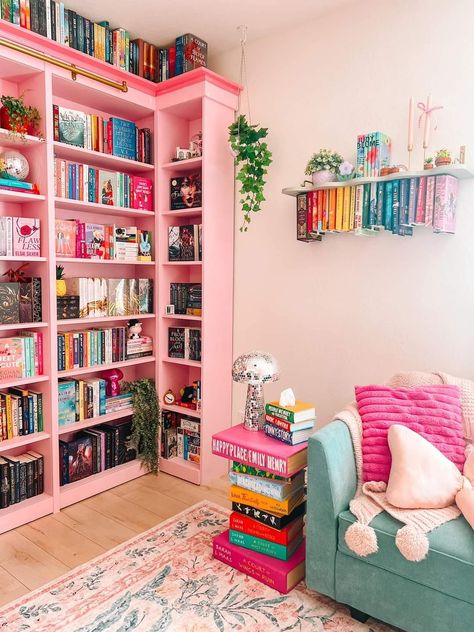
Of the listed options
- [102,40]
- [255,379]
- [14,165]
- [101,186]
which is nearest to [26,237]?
[14,165]

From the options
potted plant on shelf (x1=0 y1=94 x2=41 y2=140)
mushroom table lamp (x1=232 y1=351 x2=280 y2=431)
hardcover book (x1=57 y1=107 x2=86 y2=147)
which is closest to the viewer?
mushroom table lamp (x1=232 y1=351 x2=280 y2=431)

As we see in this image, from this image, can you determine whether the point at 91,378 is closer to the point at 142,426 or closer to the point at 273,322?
the point at 142,426

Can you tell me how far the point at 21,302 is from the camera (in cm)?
253

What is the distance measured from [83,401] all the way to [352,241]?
1.79 m

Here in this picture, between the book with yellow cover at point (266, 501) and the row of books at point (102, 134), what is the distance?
206 cm

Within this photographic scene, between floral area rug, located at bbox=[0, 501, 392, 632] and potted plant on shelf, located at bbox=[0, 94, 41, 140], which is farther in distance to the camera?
potted plant on shelf, located at bbox=[0, 94, 41, 140]

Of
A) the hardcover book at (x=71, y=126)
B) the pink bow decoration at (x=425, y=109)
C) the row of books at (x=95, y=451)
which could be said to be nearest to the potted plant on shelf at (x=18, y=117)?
the hardcover book at (x=71, y=126)

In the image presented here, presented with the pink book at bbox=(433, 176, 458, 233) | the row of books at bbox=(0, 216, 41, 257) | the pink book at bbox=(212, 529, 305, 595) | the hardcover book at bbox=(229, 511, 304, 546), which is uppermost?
the pink book at bbox=(433, 176, 458, 233)

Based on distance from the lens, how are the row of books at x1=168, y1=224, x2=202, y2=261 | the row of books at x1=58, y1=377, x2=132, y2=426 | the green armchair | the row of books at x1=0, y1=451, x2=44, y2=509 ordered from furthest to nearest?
the row of books at x1=168, y1=224, x2=202, y2=261 < the row of books at x1=58, y1=377, x2=132, y2=426 < the row of books at x1=0, y1=451, x2=44, y2=509 < the green armchair

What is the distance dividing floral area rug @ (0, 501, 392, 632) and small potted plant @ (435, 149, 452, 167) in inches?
74.8

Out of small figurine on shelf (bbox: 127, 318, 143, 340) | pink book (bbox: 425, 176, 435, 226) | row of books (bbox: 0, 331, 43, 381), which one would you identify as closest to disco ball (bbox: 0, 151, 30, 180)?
row of books (bbox: 0, 331, 43, 381)

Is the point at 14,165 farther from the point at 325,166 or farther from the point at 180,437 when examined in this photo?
the point at 180,437

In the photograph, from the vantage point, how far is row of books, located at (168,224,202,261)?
9.93 ft

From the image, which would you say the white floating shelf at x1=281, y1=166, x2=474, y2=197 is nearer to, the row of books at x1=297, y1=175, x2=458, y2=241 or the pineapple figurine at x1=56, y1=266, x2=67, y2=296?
the row of books at x1=297, y1=175, x2=458, y2=241
